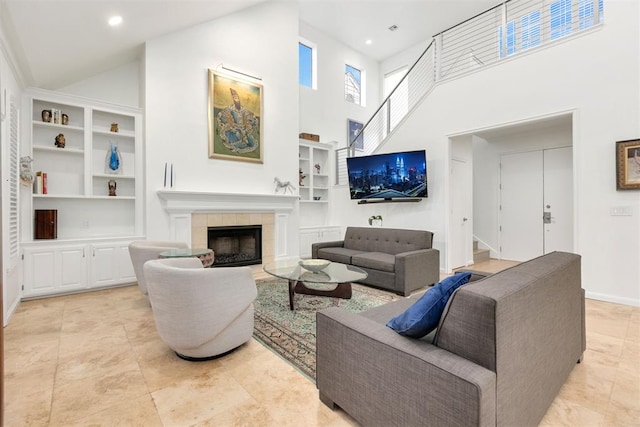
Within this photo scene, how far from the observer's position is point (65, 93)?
4.41m

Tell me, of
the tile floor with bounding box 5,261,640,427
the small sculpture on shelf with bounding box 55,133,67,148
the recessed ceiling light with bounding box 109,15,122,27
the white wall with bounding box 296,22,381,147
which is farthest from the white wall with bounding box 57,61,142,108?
the white wall with bounding box 296,22,381,147

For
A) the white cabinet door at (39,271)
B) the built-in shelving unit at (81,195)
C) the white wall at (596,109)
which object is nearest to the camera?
the white wall at (596,109)

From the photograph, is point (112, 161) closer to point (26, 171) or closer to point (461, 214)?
point (26, 171)

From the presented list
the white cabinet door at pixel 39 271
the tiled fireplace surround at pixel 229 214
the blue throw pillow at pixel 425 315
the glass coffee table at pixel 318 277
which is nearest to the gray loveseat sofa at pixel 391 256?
the glass coffee table at pixel 318 277

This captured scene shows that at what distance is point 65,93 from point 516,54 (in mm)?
6256

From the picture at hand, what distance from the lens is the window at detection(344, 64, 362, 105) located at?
28.5 feet

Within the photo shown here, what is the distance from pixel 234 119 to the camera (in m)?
5.58

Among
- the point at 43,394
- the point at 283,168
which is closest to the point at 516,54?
the point at 283,168

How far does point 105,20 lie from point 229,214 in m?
3.00

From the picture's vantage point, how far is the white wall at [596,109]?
3.72m

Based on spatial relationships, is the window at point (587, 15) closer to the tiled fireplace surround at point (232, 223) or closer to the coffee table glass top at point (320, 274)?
the coffee table glass top at point (320, 274)

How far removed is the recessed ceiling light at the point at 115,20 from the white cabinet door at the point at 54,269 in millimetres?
2791

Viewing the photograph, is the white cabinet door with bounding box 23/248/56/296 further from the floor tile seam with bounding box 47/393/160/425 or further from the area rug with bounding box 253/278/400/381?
the floor tile seam with bounding box 47/393/160/425

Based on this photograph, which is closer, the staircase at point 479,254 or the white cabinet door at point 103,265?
the white cabinet door at point 103,265
